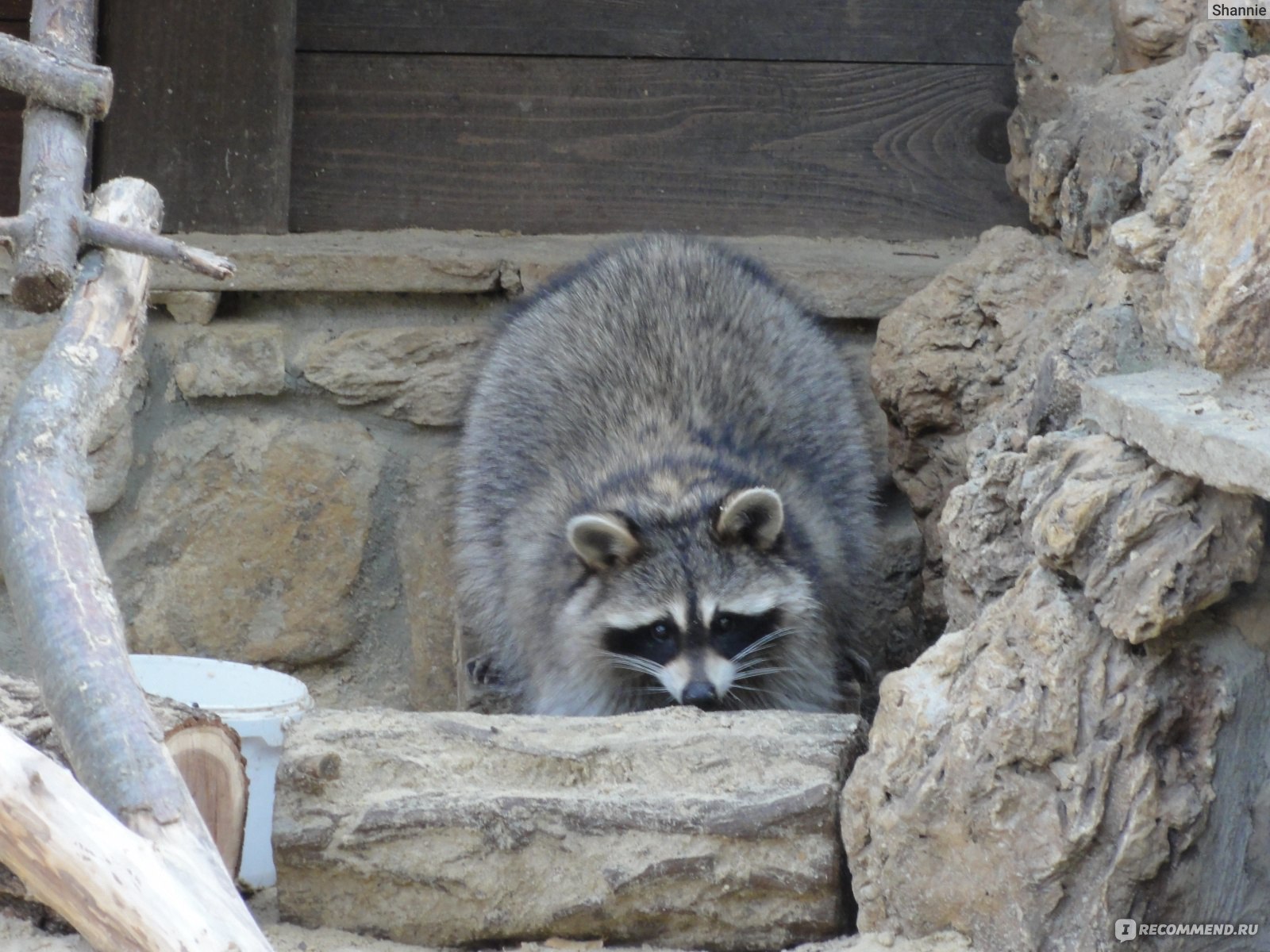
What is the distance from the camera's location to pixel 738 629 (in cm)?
344

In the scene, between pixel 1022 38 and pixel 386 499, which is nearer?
pixel 1022 38

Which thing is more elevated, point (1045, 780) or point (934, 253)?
point (934, 253)

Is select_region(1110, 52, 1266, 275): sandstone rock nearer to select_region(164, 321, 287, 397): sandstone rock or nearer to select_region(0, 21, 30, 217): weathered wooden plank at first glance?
select_region(164, 321, 287, 397): sandstone rock

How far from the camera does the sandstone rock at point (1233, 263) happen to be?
1896 millimetres

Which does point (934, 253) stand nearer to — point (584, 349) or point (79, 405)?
point (584, 349)

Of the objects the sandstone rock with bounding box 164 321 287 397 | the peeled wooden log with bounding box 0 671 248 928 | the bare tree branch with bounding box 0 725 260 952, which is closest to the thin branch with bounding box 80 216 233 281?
the peeled wooden log with bounding box 0 671 248 928

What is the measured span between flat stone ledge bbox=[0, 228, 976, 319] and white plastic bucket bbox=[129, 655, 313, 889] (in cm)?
106

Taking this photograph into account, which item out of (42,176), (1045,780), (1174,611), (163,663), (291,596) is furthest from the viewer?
(291,596)

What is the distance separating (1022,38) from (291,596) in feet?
7.82

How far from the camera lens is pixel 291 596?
13.1ft

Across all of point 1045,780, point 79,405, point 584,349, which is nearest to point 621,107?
point 584,349

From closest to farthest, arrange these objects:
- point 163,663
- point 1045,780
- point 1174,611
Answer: point 1174,611 → point 1045,780 → point 163,663

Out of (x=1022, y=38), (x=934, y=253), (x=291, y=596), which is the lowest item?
(x=291, y=596)

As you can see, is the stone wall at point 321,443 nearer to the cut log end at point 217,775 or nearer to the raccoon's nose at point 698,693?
the raccoon's nose at point 698,693
